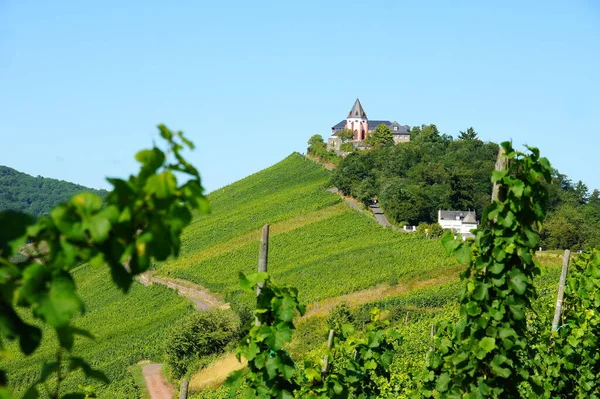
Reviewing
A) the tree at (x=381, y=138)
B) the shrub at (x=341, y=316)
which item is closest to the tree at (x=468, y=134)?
the tree at (x=381, y=138)

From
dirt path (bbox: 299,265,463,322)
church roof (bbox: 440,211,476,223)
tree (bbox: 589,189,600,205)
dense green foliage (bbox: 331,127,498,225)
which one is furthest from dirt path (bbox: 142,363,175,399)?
tree (bbox: 589,189,600,205)

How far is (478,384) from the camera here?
5777mm

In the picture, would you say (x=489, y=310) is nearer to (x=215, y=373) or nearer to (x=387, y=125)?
(x=215, y=373)

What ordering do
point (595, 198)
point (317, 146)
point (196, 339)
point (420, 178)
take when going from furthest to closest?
point (317, 146)
point (595, 198)
point (420, 178)
point (196, 339)

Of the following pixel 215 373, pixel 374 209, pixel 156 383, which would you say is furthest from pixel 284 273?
pixel 215 373

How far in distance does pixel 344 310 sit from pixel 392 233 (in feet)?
81.3

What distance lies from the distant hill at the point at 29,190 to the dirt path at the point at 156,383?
7293 centimetres

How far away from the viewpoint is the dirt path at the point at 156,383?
26.1m

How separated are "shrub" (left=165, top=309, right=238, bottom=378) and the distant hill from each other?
245ft

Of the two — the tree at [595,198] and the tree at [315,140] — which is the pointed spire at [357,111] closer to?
the tree at [315,140]

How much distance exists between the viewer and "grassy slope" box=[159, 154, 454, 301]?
42.5 m

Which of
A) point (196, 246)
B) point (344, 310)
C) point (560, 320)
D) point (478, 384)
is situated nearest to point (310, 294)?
point (344, 310)

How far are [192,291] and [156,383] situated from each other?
18.2 meters

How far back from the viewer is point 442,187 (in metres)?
61.0
